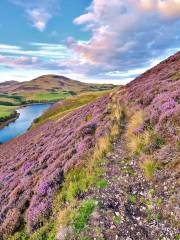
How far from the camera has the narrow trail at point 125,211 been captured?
837 centimetres

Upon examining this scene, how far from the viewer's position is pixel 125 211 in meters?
9.42

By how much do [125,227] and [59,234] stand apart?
241cm

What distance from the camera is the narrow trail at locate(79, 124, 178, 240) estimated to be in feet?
27.5

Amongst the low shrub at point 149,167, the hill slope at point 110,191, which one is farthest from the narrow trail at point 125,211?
the low shrub at point 149,167

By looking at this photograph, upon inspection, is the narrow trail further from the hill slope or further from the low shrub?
the low shrub

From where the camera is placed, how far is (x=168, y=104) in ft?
52.9

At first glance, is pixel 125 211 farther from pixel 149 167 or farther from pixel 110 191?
pixel 149 167

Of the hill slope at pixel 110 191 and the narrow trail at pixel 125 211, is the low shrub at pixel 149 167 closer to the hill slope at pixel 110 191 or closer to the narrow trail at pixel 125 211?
the hill slope at pixel 110 191

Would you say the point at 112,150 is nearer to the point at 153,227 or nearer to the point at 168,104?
the point at 168,104

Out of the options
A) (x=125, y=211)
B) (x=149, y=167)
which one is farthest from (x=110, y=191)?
(x=149, y=167)

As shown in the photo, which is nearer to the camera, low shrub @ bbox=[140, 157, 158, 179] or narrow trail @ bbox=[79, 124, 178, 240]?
narrow trail @ bbox=[79, 124, 178, 240]

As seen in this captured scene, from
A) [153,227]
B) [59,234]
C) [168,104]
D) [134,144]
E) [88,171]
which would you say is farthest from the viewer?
[168,104]

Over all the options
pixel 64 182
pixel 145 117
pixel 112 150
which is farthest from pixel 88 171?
pixel 145 117

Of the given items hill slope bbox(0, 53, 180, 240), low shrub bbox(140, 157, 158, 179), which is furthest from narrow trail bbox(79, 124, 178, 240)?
low shrub bbox(140, 157, 158, 179)
